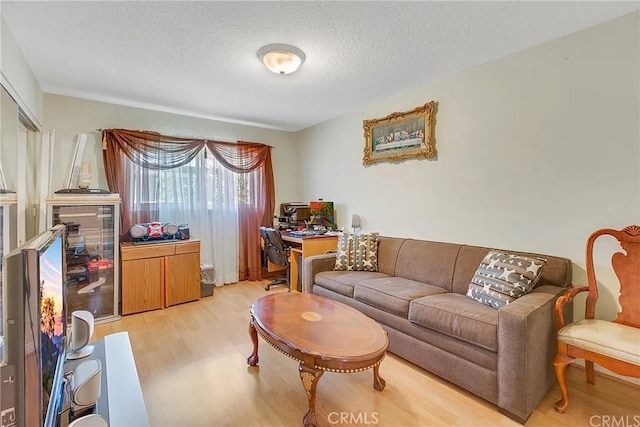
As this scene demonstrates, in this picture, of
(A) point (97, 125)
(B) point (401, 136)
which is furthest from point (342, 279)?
(A) point (97, 125)

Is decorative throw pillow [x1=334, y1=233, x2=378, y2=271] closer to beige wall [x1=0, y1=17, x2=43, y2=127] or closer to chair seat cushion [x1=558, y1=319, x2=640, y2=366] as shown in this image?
chair seat cushion [x1=558, y1=319, x2=640, y2=366]

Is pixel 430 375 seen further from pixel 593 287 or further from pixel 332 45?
pixel 332 45

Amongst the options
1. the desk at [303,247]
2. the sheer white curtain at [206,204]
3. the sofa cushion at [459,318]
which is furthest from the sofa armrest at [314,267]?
the sheer white curtain at [206,204]

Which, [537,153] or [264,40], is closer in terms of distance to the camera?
[264,40]

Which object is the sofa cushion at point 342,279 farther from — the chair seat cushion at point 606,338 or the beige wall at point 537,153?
the chair seat cushion at point 606,338

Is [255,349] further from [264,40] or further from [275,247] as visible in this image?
[264,40]

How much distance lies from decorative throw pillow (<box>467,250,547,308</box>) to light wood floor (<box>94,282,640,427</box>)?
2.08ft

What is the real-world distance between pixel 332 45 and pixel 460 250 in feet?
6.64

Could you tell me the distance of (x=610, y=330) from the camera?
1.75 m

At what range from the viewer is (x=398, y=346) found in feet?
7.70

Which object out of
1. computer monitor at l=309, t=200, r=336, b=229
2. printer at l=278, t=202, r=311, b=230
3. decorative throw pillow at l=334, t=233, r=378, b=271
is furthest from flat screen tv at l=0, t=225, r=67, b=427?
printer at l=278, t=202, r=311, b=230

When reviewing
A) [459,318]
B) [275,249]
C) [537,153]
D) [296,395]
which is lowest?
[296,395]

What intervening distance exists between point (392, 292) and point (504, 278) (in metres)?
0.80

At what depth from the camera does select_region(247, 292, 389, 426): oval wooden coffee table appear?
1552mm
